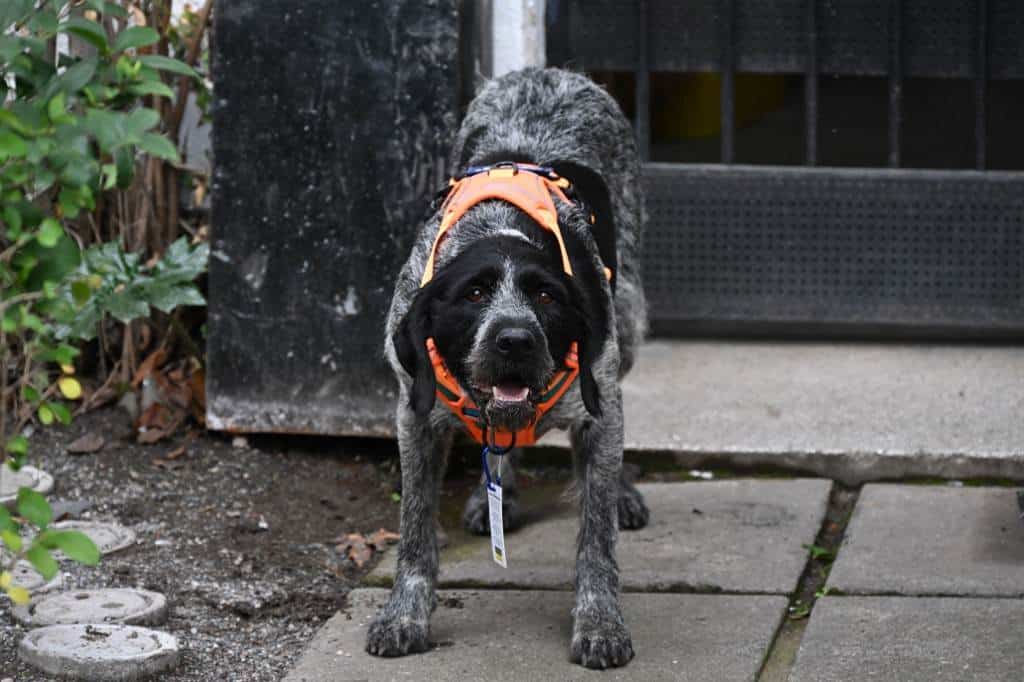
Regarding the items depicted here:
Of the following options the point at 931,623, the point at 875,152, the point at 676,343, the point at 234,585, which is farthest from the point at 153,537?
the point at 875,152

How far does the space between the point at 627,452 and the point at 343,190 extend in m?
1.41

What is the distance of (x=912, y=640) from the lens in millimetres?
4117

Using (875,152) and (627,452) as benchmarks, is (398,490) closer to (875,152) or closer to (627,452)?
(627,452)

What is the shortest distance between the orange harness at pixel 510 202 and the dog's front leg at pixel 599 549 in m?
0.18

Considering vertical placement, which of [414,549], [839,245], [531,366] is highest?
[531,366]

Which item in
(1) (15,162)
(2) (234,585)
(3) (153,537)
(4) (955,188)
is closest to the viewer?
(1) (15,162)

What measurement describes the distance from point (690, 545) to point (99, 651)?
1917mm

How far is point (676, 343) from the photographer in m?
7.24

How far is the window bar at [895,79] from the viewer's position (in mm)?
6871

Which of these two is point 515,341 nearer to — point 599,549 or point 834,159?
point 599,549

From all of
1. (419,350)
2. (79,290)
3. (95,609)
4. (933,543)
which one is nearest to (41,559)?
(79,290)

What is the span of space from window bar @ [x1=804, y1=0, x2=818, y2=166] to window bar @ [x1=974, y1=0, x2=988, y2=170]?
69 cm

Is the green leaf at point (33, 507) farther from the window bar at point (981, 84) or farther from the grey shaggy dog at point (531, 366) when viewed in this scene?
the window bar at point (981, 84)

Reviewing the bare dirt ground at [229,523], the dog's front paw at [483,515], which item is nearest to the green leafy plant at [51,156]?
the bare dirt ground at [229,523]
